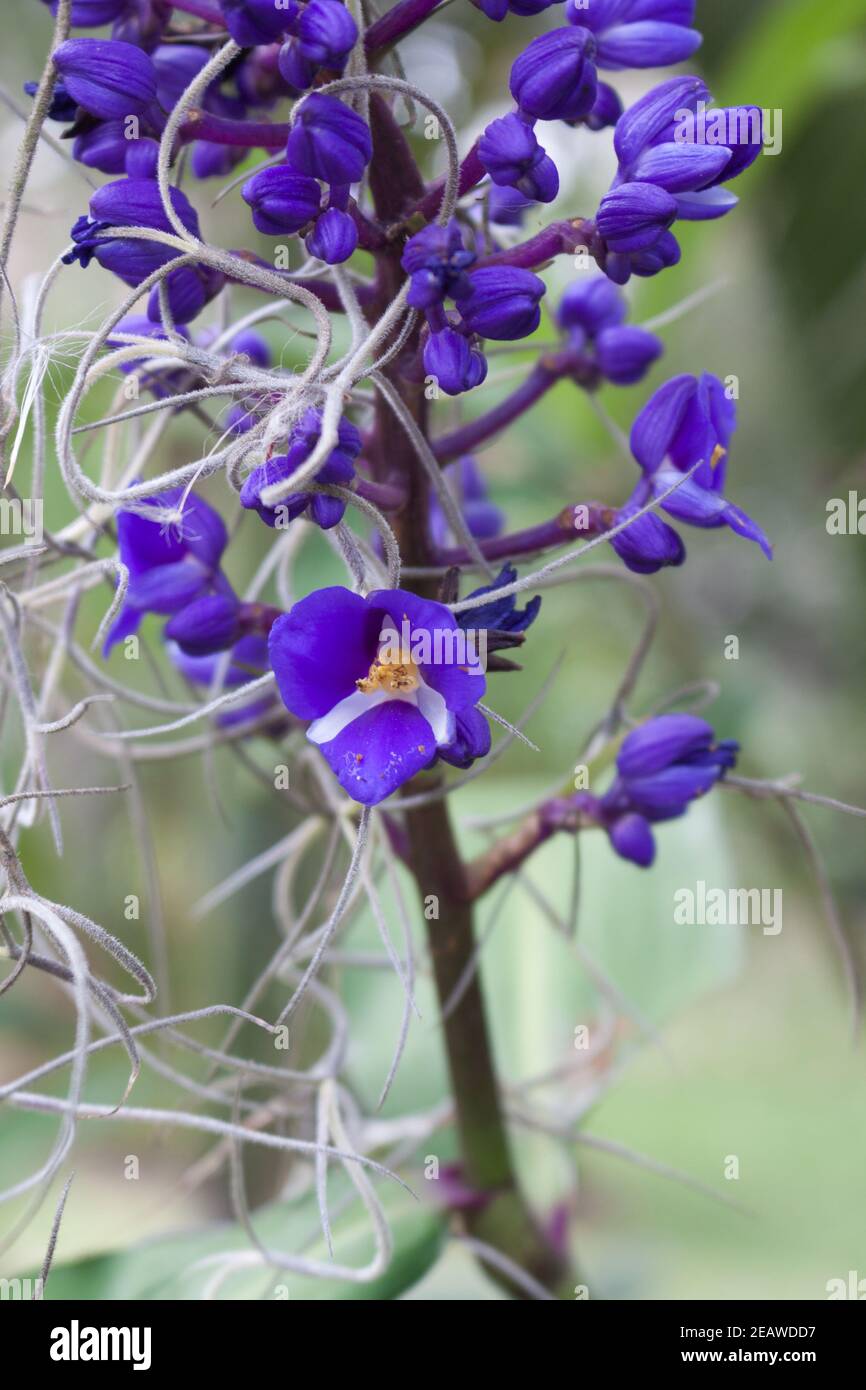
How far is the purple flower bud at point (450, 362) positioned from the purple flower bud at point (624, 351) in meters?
0.25

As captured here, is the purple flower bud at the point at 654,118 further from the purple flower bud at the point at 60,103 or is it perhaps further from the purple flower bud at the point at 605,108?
the purple flower bud at the point at 60,103

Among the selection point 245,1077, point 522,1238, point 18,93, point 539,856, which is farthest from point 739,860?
point 18,93

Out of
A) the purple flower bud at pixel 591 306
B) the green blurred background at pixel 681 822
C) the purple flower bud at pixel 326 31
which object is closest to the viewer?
the purple flower bud at pixel 326 31

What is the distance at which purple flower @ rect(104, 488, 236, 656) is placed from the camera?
0.63 m

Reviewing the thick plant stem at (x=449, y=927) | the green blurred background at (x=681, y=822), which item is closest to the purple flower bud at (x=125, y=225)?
the thick plant stem at (x=449, y=927)

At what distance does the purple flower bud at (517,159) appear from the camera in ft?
1.73

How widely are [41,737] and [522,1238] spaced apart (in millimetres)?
476

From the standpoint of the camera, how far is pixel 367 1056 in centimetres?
111

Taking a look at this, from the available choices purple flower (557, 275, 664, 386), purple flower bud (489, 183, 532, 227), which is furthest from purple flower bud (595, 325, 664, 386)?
purple flower bud (489, 183, 532, 227)

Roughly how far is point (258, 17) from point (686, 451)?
0.28 m

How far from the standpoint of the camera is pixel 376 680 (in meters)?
0.55

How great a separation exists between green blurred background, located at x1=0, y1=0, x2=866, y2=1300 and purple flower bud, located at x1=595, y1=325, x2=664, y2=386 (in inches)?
18.0

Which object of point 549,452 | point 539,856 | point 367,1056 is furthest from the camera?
point 549,452
